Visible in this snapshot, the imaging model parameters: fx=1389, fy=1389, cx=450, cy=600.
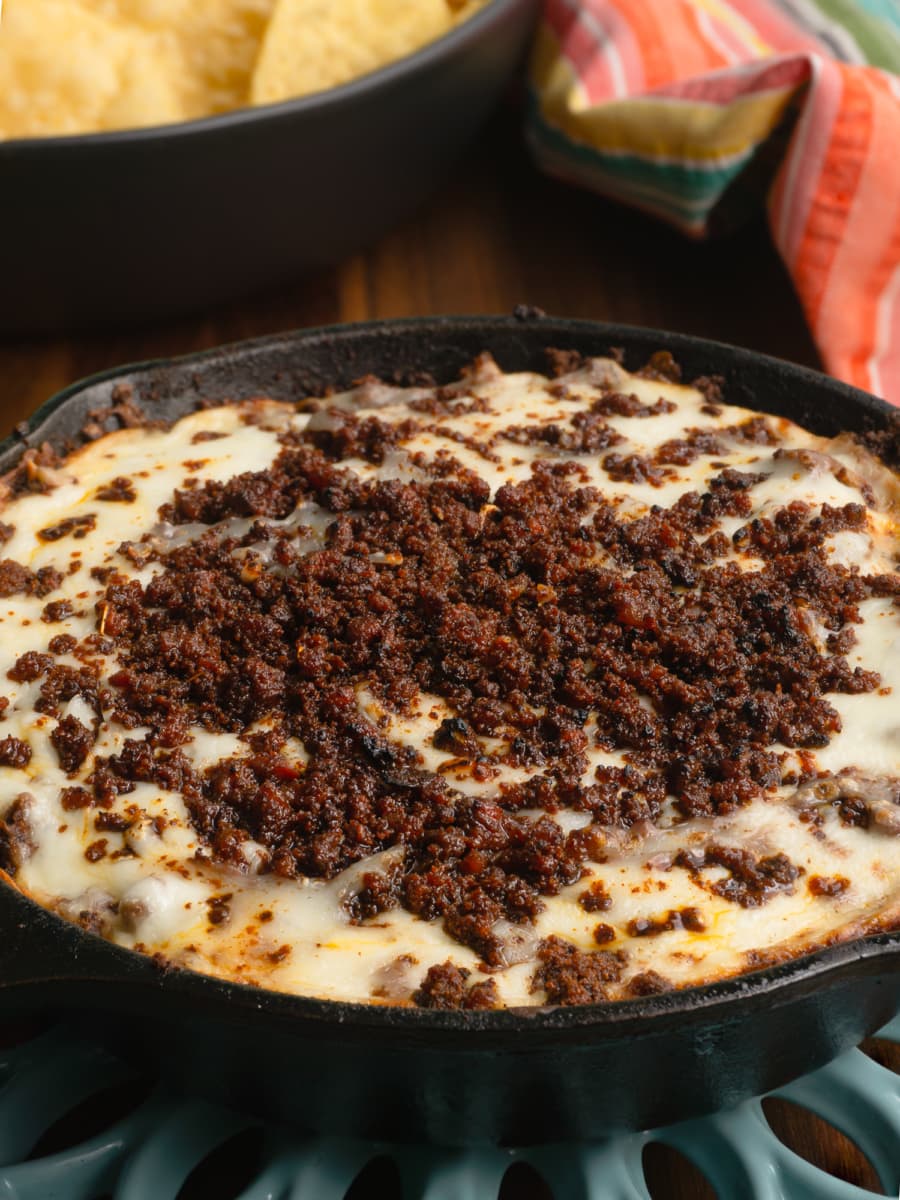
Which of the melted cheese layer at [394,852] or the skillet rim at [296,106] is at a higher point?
the skillet rim at [296,106]

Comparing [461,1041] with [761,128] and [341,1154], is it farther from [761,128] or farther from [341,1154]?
[761,128]

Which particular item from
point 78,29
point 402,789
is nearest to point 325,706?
point 402,789

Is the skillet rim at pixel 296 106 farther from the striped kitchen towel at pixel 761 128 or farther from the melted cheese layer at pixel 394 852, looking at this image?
the melted cheese layer at pixel 394 852

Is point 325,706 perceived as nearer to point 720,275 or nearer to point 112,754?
point 112,754

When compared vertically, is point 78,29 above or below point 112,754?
above

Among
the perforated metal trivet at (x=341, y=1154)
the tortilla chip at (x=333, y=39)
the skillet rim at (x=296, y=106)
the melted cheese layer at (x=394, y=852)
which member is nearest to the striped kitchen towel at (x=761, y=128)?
the skillet rim at (x=296, y=106)

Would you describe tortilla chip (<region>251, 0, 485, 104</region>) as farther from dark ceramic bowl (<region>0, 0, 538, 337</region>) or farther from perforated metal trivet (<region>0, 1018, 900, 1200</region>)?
perforated metal trivet (<region>0, 1018, 900, 1200</region>)

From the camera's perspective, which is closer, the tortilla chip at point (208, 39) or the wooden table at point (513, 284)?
the tortilla chip at point (208, 39)

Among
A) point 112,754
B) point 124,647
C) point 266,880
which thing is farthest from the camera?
point 124,647
